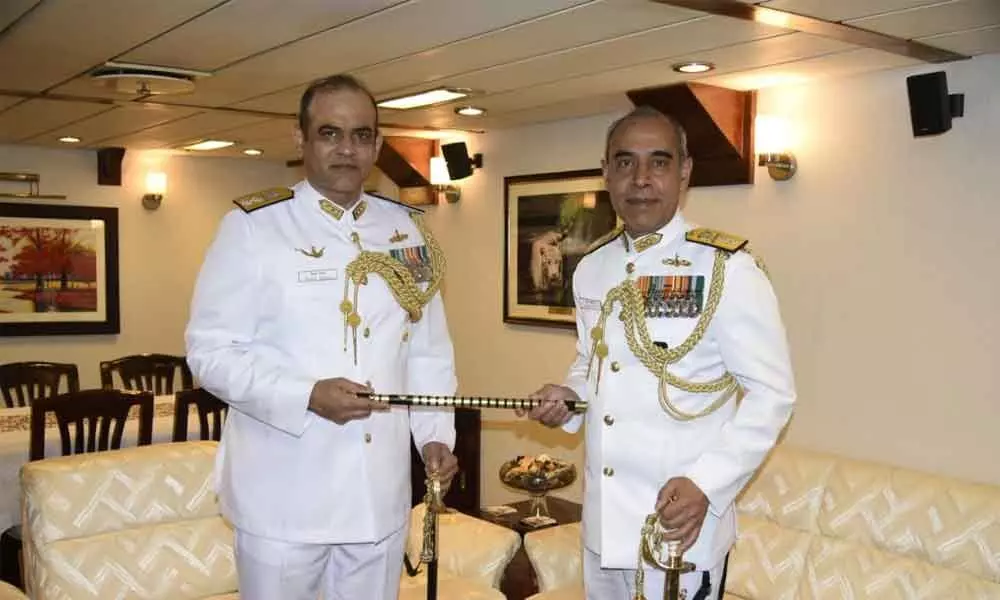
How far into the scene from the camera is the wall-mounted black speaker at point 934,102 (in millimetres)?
3080

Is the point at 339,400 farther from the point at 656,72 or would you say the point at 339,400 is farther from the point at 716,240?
the point at 656,72

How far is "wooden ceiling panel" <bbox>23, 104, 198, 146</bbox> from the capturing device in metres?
4.45

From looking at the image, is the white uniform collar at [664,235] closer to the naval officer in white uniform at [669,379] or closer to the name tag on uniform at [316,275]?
the naval officer in white uniform at [669,379]

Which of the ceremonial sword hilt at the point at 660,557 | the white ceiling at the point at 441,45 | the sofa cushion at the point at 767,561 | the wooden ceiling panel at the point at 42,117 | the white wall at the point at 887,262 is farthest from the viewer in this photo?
the wooden ceiling panel at the point at 42,117

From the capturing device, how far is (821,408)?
141 inches

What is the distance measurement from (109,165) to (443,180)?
7.42 ft

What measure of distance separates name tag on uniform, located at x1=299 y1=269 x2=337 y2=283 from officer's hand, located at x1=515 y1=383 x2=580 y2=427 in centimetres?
45

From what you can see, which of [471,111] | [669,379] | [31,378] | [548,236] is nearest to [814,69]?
[471,111]

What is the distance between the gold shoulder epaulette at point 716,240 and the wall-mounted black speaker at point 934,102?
59.7 inches

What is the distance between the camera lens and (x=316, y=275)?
1.85 m

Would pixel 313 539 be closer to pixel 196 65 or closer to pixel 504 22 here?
pixel 504 22

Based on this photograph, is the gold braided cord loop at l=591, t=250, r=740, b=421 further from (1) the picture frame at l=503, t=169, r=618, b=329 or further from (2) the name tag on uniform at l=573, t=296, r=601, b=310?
(1) the picture frame at l=503, t=169, r=618, b=329

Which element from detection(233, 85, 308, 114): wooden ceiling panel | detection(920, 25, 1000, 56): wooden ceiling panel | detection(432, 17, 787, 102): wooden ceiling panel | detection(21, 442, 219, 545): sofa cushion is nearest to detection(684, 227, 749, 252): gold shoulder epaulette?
detection(432, 17, 787, 102): wooden ceiling panel

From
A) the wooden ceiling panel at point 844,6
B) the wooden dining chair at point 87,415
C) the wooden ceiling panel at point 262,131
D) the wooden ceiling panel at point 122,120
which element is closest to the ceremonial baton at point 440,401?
the wooden ceiling panel at point 844,6
